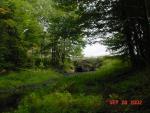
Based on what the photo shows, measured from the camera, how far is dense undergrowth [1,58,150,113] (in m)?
11.0

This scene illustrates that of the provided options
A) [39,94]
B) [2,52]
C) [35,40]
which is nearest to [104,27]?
[39,94]

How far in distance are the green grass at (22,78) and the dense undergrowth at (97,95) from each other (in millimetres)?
9410

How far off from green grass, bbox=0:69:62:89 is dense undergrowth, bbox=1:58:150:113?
30.9 ft

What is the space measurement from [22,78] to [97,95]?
16113 millimetres

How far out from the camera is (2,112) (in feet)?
47.4

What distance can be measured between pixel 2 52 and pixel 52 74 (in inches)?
224

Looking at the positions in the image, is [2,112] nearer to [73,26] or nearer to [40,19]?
[73,26]

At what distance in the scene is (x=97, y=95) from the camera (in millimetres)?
13492

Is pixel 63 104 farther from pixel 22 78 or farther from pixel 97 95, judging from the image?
pixel 22 78

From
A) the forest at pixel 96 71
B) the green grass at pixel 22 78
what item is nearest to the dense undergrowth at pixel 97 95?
the forest at pixel 96 71
